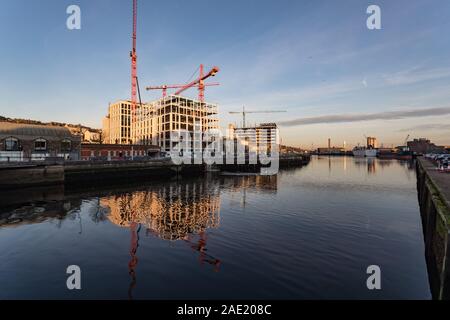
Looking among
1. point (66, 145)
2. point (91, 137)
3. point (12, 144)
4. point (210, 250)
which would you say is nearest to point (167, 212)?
point (210, 250)

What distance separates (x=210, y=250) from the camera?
1672 cm

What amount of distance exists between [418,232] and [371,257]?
9.25 meters

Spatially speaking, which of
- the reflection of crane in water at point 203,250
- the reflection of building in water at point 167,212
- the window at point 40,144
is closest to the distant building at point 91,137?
the window at point 40,144

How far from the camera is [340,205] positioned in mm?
31453

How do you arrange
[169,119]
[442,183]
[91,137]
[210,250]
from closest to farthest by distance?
[210,250] → [442,183] → [169,119] → [91,137]

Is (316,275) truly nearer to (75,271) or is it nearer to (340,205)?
(75,271)

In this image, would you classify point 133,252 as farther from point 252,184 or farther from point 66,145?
point 66,145

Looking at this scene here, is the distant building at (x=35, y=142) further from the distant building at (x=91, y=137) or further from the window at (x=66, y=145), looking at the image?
the distant building at (x=91, y=137)

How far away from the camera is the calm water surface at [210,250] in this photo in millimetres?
12023

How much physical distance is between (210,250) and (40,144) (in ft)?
177

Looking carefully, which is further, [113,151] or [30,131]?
[113,151]

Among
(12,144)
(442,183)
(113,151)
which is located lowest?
(442,183)

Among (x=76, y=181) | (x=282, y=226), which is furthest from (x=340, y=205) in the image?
(x=76, y=181)

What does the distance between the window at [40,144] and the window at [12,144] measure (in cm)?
294
